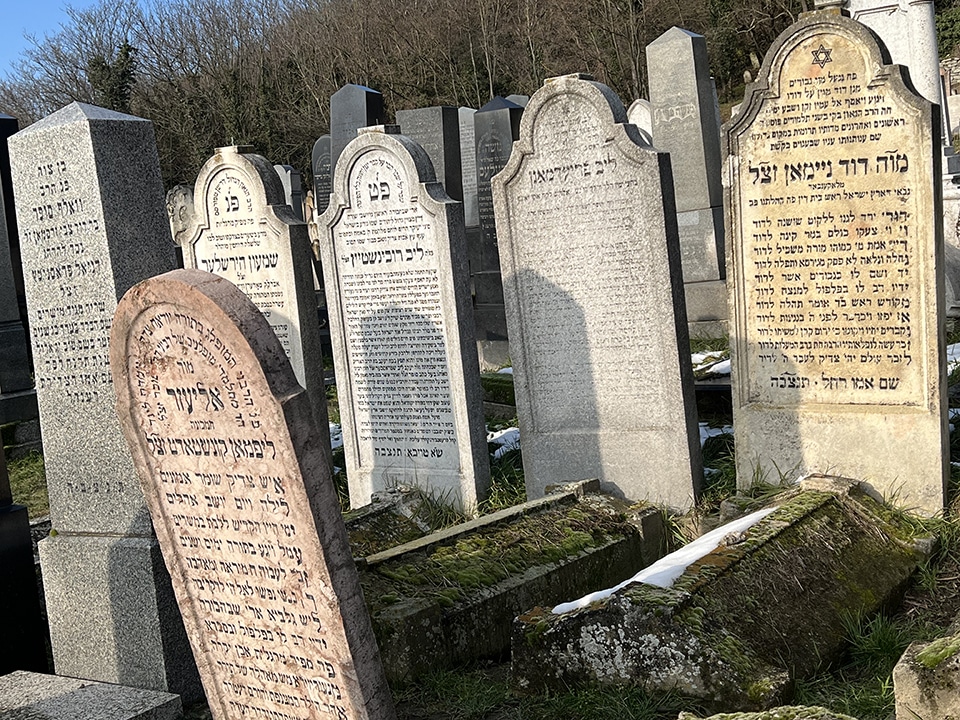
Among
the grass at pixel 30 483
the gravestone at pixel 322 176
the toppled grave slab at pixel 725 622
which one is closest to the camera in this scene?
the toppled grave slab at pixel 725 622

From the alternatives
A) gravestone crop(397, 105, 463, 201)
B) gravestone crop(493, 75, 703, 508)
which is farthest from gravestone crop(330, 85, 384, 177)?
gravestone crop(493, 75, 703, 508)

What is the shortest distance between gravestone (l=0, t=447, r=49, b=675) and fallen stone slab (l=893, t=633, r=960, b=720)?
395 cm

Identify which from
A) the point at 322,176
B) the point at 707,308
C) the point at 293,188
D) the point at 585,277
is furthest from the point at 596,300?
the point at 293,188

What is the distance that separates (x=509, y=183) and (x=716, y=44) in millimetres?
27295

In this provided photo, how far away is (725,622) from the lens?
4.00 meters

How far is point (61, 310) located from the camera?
4.64m

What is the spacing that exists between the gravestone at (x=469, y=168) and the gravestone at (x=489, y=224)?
0.35 m

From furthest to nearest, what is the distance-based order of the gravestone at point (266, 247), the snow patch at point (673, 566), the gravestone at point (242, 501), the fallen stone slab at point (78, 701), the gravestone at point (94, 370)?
the gravestone at point (266, 247), the gravestone at point (94, 370), the snow patch at point (673, 566), the fallen stone slab at point (78, 701), the gravestone at point (242, 501)

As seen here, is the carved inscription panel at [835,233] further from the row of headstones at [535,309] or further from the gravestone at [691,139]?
the gravestone at [691,139]

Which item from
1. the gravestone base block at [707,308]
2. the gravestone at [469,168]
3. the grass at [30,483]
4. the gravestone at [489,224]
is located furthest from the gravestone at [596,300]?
the gravestone at [469,168]

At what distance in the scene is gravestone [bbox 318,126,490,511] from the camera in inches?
263

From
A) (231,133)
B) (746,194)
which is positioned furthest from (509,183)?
(231,133)

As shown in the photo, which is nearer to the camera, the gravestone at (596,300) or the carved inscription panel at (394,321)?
the gravestone at (596,300)

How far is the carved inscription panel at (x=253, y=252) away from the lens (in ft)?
23.9
